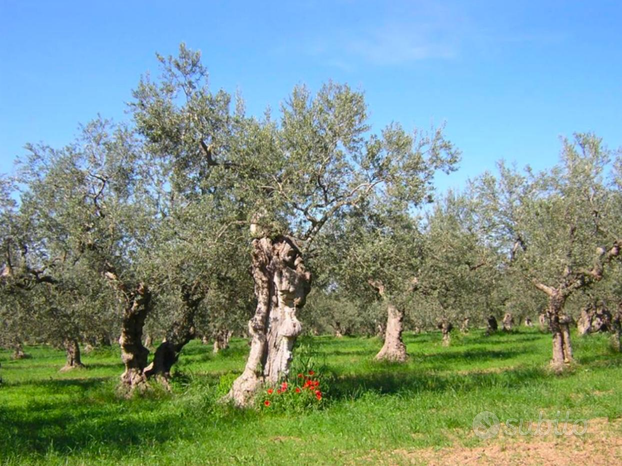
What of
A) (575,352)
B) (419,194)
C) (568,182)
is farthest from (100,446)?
(575,352)

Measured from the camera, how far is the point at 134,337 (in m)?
18.0

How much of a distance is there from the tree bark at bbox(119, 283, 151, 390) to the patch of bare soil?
1057cm

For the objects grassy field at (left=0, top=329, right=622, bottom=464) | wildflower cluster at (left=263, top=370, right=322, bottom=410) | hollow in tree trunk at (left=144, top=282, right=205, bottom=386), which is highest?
hollow in tree trunk at (left=144, top=282, right=205, bottom=386)

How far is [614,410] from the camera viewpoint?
1132cm

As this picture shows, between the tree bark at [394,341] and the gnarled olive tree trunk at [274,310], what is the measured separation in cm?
1387

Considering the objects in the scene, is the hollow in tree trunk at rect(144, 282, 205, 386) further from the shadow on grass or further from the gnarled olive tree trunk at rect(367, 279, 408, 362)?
the gnarled olive tree trunk at rect(367, 279, 408, 362)

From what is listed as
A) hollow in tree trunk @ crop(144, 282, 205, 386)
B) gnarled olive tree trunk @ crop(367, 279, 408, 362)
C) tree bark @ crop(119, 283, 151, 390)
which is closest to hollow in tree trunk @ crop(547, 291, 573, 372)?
gnarled olive tree trunk @ crop(367, 279, 408, 362)

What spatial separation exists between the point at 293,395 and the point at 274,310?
222 cm

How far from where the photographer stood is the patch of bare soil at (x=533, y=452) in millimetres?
8391

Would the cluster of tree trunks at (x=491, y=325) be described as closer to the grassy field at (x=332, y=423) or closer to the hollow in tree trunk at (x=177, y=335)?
the grassy field at (x=332, y=423)

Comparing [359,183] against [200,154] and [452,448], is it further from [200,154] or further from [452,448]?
[452,448]

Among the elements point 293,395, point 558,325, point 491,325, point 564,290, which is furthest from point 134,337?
point 491,325

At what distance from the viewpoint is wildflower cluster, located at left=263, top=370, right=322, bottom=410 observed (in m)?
12.6

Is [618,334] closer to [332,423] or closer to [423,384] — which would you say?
[423,384]
